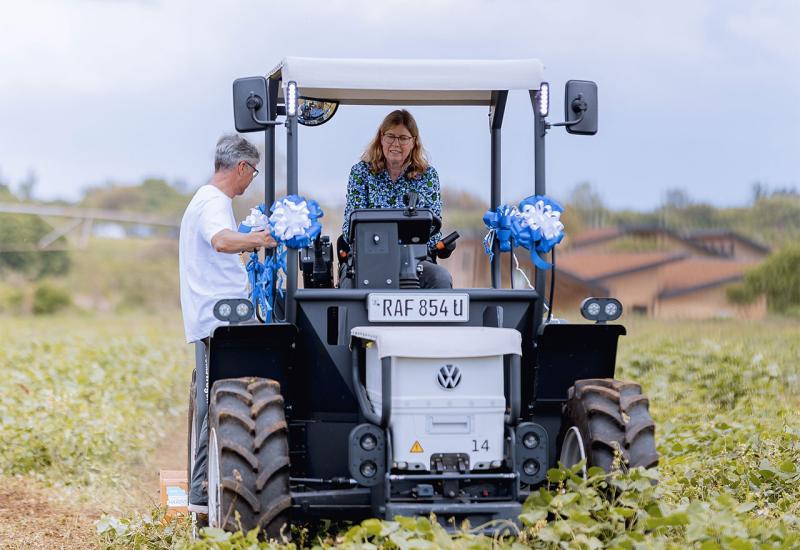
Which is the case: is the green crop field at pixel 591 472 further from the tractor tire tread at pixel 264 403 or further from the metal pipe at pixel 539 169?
the metal pipe at pixel 539 169

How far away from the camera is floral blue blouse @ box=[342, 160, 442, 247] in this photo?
7992 millimetres

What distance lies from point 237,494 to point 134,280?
43647 millimetres

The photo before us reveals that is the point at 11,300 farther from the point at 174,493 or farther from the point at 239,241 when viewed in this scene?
the point at 239,241

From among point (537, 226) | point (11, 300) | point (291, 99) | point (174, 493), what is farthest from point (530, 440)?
point (11, 300)

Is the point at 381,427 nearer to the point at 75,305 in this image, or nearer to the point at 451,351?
the point at 451,351

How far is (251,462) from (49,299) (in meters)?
41.0

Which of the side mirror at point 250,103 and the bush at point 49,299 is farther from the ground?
the side mirror at point 250,103

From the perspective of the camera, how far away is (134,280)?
160ft

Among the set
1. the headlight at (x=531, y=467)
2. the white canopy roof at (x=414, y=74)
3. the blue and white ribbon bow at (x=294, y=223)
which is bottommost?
the headlight at (x=531, y=467)

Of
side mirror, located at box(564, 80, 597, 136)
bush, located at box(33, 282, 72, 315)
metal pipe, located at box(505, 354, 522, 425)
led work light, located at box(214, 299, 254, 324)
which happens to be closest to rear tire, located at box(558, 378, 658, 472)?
metal pipe, located at box(505, 354, 522, 425)

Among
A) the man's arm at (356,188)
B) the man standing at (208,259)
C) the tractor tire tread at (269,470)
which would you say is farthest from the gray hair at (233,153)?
the tractor tire tread at (269,470)

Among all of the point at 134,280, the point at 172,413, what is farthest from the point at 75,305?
the point at 172,413

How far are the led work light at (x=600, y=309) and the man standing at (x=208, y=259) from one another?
1.93m

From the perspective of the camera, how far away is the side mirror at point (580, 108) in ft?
22.9
